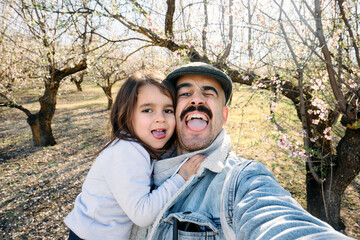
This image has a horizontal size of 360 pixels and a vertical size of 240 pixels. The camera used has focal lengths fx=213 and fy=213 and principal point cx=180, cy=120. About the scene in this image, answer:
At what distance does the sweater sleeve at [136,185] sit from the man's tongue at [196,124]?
554mm

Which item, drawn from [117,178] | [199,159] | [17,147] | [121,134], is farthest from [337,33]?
[17,147]

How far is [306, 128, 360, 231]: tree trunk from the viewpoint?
373cm

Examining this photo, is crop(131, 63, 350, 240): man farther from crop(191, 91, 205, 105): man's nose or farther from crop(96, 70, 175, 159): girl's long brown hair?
crop(96, 70, 175, 159): girl's long brown hair

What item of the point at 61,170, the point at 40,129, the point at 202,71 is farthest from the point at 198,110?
the point at 40,129

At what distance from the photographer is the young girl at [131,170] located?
165 cm

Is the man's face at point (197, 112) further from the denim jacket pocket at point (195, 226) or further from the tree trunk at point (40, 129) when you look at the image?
the tree trunk at point (40, 129)

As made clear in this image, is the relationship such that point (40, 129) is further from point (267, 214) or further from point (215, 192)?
point (267, 214)

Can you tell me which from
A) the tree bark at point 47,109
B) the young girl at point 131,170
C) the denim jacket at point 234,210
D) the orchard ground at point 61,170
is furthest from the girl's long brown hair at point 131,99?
the tree bark at point 47,109

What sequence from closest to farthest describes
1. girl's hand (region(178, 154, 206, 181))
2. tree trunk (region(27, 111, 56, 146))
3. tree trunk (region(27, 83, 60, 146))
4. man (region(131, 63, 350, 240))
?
man (region(131, 63, 350, 240))
girl's hand (region(178, 154, 206, 181))
tree trunk (region(27, 83, 60, 146))
tree trunk (region(27, 111, 56, 146))

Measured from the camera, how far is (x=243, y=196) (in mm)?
1358

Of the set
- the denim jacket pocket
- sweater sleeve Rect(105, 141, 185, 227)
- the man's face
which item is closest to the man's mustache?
the man's face

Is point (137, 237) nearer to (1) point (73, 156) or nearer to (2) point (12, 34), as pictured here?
(1) point (73, 156)

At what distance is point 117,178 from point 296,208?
1.29 meters

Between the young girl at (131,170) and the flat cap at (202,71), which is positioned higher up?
the flat cap at (202,71)
